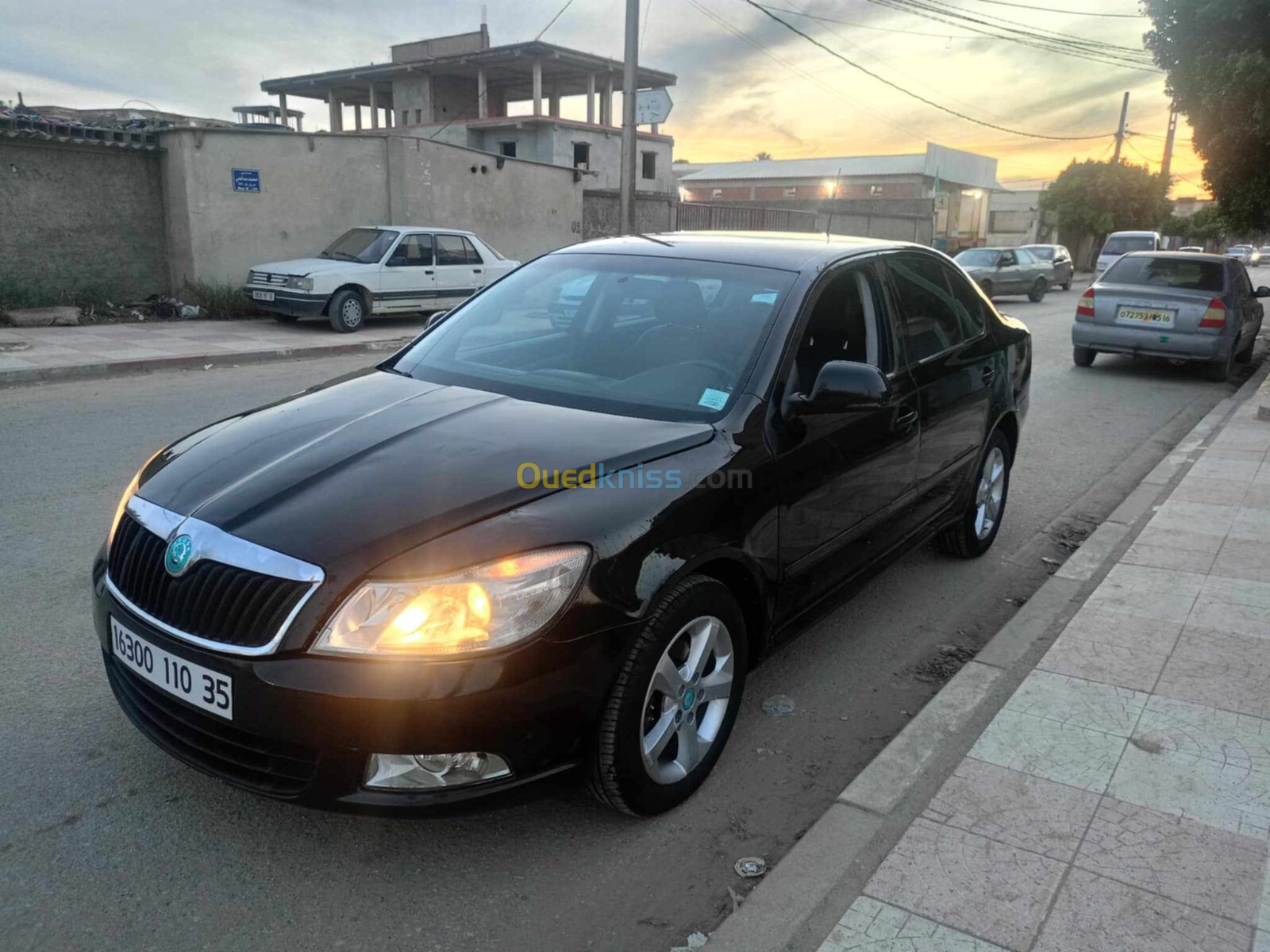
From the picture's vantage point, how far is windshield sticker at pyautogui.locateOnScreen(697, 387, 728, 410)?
3207 mm

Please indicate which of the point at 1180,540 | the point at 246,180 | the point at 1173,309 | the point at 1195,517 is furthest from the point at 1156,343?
the point at 246,180

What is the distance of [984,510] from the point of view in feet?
17.6

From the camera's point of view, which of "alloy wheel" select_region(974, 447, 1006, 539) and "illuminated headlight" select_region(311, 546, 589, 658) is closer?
"illuminated headlight" select_region(311, 546, 589, 658)

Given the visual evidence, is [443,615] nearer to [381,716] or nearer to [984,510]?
[381,716]

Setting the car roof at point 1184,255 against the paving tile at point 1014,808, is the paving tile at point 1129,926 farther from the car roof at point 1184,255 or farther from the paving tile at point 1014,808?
the car roof at point 1184,255

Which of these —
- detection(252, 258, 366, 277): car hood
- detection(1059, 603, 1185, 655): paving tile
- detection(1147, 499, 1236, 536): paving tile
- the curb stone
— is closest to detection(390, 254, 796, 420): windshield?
detection(1059, 603, 1185, 655): paving tile

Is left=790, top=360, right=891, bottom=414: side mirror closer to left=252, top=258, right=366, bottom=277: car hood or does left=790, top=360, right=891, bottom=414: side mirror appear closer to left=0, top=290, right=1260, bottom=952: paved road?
left=0, top=290, right=1260, bottom=952: paved road

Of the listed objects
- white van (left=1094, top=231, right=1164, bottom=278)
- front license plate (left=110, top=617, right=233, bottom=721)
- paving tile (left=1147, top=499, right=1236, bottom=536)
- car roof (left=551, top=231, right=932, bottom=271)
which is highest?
white van (left=1094, top=231, right=1164, bottom=278)

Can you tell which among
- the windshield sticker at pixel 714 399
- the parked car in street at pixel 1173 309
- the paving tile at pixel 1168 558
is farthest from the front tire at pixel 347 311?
the windshield sticker at pixel 714 399

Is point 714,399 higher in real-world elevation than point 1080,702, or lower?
higher

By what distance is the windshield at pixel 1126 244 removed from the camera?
30.5 meters

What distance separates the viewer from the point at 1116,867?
263 centimetres

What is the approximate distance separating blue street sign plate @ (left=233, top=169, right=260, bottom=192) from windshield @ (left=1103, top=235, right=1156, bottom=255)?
26029mm

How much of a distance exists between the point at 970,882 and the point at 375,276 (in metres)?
13.7
